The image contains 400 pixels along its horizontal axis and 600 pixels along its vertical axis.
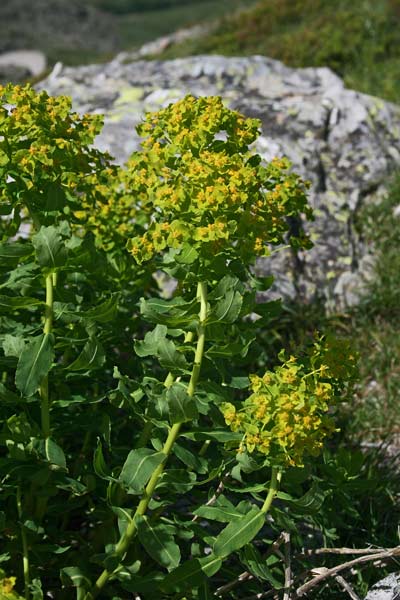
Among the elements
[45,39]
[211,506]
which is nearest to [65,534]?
[211,506]

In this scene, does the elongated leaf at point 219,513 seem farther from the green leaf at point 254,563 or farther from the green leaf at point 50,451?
the green leaf at point 50,451

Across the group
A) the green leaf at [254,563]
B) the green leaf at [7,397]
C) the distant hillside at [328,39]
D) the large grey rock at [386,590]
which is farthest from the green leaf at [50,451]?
the distant hillside at [328,39]

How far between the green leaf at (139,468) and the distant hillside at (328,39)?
6.55 m

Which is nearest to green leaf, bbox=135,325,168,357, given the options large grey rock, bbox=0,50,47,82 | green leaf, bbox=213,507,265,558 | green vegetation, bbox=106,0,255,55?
green leaf, bbox=213,507,265,558

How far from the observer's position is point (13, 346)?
247 cm

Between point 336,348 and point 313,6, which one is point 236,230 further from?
point 313,6

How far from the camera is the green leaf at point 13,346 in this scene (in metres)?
2.46

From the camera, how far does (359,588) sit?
3020 millimetres

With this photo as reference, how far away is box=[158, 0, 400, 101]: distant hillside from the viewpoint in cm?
969

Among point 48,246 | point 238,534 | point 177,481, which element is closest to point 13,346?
point 48,246

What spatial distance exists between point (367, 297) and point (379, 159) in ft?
4.12

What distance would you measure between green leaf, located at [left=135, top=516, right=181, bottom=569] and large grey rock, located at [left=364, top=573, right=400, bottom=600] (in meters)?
0.76

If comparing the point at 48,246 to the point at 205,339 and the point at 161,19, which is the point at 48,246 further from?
the point at 161,19

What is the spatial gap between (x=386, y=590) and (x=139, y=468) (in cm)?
103
